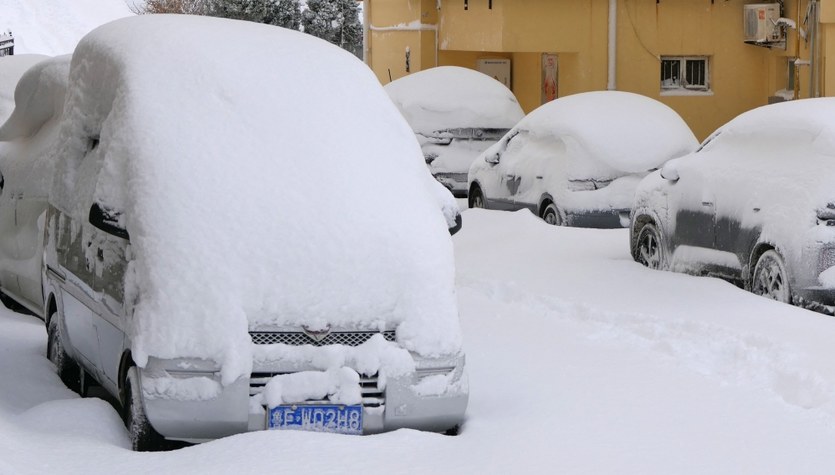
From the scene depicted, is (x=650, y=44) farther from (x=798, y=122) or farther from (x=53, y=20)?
(x=53, y=20)

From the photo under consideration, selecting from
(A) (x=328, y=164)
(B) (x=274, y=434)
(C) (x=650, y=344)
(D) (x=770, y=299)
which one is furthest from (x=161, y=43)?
(D) (x=770, y=299)

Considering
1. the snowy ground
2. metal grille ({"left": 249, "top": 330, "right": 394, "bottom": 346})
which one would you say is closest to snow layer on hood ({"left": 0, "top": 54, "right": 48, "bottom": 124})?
the snowy ground

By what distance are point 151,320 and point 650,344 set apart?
3.67 metres

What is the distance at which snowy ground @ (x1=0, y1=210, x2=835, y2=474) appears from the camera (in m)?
5.61

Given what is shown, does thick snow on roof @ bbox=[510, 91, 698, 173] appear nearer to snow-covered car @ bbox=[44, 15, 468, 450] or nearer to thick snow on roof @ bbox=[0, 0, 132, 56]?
snow-covered car @ bbox=[44, 15, 468, 450]

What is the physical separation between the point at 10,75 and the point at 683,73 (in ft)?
49.8

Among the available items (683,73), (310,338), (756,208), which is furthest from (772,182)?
(683,73)

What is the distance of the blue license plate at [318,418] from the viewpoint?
5824mm

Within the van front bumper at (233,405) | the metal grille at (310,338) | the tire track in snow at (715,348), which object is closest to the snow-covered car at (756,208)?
the tire track in snow at (715,348)

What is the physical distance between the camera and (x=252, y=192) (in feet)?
20.5

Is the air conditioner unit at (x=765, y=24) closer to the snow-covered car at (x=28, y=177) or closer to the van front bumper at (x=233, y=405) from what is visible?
the snow-covered car at (x=28, y=177)

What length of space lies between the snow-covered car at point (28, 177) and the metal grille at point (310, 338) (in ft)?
11.2

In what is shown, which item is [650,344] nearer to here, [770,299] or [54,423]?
[770,299]

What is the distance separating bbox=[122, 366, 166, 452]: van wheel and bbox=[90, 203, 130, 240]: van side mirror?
2.09 ft
